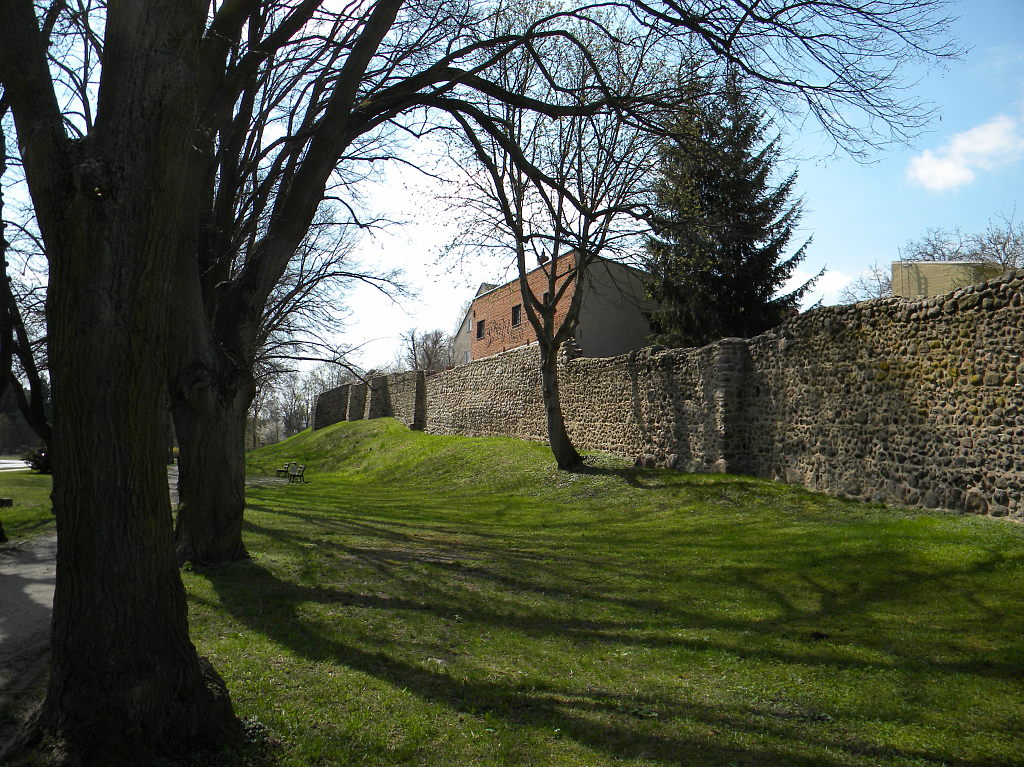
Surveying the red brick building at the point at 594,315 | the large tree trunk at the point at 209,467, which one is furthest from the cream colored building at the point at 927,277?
the large tree trunk at the point at 209,467

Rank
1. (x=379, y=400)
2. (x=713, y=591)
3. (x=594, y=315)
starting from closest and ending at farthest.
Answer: (x=713, y=591)
(x=594, y=315)
(x=379, y=400)

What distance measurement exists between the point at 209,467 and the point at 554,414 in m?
10.7

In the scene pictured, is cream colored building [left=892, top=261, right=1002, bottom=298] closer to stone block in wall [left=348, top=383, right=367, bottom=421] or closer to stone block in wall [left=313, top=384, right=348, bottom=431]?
stone block in wall [left=348, top=383, right=367, bottom=421]

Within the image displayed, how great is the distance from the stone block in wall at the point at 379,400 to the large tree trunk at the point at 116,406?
34083 mm

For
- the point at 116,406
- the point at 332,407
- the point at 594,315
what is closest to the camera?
the point at 116,406

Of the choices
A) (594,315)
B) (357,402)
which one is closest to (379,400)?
(357,402)

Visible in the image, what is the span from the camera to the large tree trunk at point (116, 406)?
318 centimetres

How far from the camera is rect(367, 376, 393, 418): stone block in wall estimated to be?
37750mm

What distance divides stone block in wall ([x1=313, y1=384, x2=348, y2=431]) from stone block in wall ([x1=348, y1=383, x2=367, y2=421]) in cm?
196

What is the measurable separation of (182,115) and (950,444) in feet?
31.9

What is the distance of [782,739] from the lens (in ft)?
12.4

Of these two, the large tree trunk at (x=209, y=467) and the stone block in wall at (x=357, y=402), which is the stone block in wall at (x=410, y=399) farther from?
the large tree trunk at (x=209, y=467)

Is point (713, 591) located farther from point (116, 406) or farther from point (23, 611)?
point (23, 611)

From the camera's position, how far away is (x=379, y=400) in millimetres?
38625
